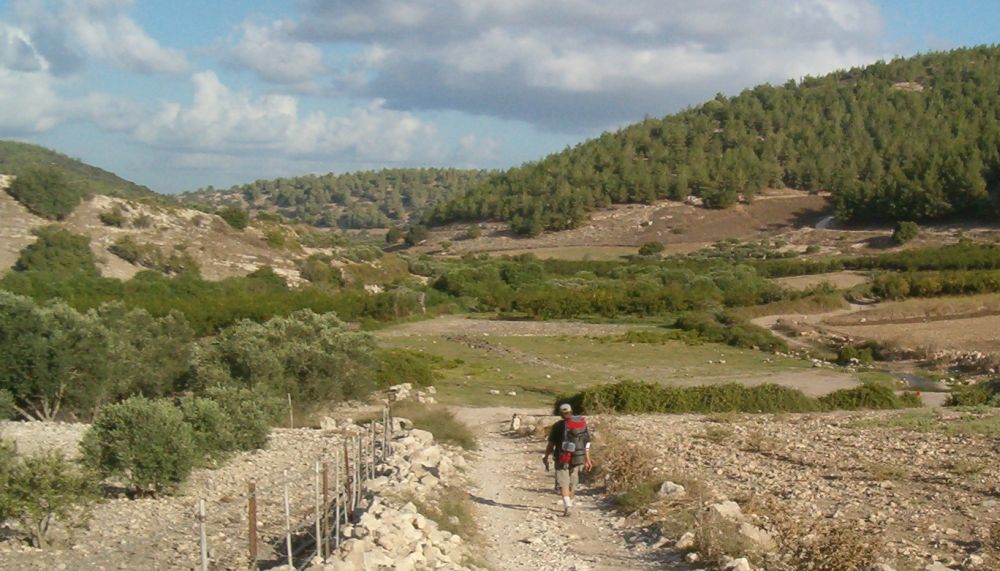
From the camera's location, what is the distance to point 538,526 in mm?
13406

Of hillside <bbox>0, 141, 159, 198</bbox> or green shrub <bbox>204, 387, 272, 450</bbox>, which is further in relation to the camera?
hillside <bbox>0, 141, 159, 198</bbox>

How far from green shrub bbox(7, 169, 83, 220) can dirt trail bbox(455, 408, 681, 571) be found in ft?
157

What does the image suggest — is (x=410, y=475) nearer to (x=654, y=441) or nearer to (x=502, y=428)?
(x=654, y=441)

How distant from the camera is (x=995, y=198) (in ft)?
284

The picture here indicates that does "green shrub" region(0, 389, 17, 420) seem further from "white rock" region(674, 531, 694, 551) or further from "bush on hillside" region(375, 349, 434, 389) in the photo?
"white rock" region(674, 531, 694, 551)

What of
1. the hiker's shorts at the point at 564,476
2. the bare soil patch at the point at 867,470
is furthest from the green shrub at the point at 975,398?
the hiker's shorts at the point at 564,476

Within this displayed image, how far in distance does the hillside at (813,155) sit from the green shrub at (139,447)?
281 ft

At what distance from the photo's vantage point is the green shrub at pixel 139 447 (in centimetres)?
1385

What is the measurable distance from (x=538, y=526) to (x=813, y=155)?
395ft

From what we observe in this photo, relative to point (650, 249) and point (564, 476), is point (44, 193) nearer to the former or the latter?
point (564, 476)

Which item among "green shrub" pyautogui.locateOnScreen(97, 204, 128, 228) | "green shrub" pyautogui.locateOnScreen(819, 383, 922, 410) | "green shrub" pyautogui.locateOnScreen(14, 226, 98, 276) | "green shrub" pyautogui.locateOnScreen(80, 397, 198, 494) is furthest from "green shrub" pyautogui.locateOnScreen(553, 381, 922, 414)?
"green shrub" pyautogui.locateOnScreen(97, 204, 128, 228)

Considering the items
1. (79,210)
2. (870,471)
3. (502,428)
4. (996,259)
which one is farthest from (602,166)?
(870,471)

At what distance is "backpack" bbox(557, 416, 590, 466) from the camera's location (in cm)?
1388

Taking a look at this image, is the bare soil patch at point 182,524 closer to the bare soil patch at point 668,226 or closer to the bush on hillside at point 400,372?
the bush on hillside at point 400,372
